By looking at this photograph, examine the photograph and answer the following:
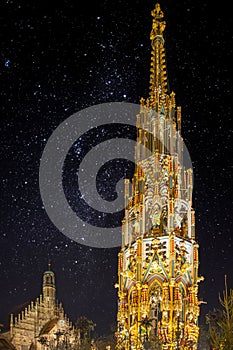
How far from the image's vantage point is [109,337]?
59469mm

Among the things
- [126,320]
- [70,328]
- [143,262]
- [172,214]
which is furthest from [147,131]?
[70,328]

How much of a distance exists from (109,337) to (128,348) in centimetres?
2301

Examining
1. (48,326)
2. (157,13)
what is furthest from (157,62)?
(48,326)

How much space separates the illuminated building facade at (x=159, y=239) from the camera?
36531 millimetres

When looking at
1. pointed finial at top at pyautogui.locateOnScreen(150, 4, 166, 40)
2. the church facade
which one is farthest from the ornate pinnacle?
the church facade

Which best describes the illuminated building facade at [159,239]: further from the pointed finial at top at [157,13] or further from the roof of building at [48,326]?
the roof of building at [48,326]

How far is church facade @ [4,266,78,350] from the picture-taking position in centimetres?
6247

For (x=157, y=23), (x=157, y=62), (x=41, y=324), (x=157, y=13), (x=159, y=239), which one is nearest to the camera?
(x=159, y=239)

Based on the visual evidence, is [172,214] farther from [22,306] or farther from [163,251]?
[22,306]

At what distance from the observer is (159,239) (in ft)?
126

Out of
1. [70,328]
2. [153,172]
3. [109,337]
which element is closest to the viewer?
[153,172]

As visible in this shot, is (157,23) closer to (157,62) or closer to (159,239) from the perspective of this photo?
(157,62)

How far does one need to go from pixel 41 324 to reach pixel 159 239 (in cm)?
3129

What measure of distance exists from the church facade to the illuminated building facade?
947 inches
